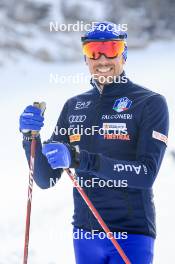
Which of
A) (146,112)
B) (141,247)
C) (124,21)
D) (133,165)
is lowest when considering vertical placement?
(141,247)

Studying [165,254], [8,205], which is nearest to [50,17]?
[8,205]

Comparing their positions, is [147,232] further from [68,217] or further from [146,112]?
[68,217]

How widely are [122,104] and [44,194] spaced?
5.67 metres

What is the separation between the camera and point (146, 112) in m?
3.38

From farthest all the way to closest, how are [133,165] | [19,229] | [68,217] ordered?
[68,217], [19,229], [133,165]

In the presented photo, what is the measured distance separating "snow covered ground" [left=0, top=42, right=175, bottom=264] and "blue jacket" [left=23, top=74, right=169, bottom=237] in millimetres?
2898

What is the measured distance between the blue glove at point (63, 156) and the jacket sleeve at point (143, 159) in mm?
43

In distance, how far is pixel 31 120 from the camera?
12.0 ft

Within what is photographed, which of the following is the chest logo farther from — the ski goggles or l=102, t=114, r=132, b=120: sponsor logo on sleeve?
the ski goggles

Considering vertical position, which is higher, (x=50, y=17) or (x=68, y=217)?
(x=50, y=17)

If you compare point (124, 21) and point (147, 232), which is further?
point (124, 21)

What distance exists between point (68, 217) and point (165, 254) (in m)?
1.87

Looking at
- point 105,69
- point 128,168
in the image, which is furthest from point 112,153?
point 105,69

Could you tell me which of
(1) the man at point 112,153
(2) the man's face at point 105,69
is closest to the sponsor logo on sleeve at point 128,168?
(1) the man at point 112,153
